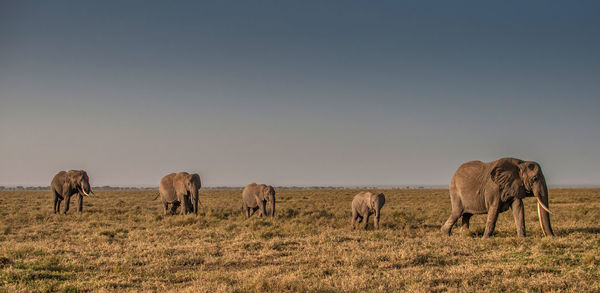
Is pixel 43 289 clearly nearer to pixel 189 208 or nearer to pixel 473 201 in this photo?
pixel 473 201

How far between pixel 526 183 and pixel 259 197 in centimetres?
1494

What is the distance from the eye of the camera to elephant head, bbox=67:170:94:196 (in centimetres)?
2533

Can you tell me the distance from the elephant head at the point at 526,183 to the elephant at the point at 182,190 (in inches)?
642

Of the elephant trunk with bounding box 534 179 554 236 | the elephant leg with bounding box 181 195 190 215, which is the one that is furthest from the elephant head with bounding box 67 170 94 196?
the elephant trunk with bounding box 534 179 554 236

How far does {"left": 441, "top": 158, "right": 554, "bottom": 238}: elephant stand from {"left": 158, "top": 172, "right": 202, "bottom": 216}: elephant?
1494 cm

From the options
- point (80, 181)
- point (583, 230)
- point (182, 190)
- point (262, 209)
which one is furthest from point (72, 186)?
point (583, 230)

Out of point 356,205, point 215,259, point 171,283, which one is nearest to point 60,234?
point 215,259

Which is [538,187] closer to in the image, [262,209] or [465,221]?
[465,221]

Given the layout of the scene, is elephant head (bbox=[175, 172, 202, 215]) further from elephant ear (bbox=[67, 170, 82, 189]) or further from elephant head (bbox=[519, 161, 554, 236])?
elephant head (bbox=[519, 161, 554, 236])

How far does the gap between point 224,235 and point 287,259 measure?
5.59m

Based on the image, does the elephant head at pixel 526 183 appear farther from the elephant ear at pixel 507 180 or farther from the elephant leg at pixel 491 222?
the elephant leg at pixel 491 222

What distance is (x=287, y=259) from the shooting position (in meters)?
10.5

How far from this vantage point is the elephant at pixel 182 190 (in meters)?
23.7

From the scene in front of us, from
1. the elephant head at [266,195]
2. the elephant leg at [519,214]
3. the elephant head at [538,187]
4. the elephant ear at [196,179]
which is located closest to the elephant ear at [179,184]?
the elephant ear at [196,179]
